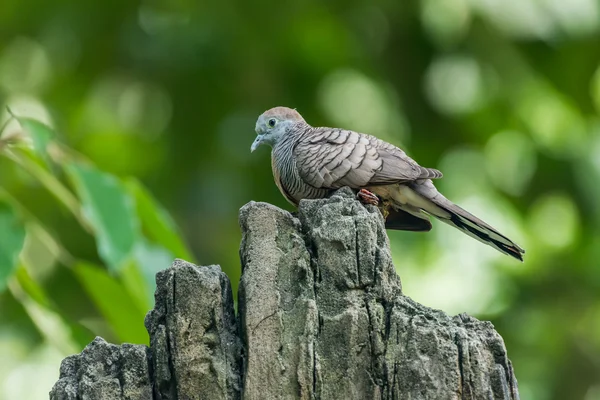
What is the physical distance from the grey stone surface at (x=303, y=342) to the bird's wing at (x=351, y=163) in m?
1.58

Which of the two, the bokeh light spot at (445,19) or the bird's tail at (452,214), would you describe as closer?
the bird's tail at (452,214)

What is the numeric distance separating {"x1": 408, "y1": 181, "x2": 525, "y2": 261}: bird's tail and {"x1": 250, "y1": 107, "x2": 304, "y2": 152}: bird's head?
1125 mm

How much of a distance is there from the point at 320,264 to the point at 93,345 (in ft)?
3.84

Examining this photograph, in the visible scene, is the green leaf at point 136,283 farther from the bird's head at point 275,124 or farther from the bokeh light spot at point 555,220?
the bokeh light spot at point 555,220

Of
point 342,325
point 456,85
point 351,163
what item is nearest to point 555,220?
point 456,85

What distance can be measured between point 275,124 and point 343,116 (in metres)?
7.75

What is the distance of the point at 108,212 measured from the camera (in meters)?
7.99

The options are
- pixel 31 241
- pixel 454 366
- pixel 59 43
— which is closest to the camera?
pixel 454 366

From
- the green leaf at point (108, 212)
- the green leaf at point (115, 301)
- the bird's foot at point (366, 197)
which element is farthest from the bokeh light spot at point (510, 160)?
the bird's foot at point (366, 197)

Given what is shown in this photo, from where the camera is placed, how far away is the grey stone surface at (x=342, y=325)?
478 cm

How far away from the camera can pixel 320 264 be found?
518 centimetres

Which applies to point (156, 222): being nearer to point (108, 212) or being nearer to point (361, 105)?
point (108, 212)

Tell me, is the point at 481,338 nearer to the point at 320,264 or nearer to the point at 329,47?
the point at 320,264

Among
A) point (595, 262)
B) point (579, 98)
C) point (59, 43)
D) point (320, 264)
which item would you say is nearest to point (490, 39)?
point (579, 98)
